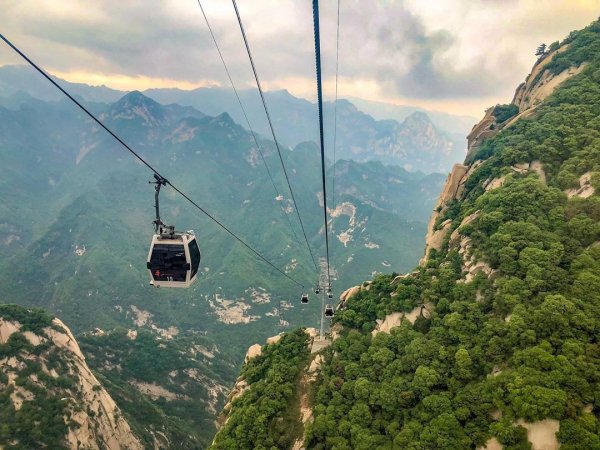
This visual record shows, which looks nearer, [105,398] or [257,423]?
[257,423]

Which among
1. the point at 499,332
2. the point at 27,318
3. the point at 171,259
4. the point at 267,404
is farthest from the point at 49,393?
the point at 499,332

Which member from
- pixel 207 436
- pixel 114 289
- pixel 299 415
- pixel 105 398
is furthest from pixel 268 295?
pixel 299 415

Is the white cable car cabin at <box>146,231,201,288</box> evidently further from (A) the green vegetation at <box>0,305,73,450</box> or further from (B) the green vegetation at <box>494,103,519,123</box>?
(B) the green vegetation at <box>494,103,519,123</box>

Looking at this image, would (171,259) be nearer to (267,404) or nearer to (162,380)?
(267,404)

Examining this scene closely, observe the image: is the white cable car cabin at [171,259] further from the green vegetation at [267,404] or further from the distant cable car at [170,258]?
the green vegetation at [267,404]

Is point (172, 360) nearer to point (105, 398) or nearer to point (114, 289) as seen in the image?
point (105, 398)

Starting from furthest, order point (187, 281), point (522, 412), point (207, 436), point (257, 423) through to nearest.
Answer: point (207, 436), point (257, 423), point (522, 412), point (187, 281)
